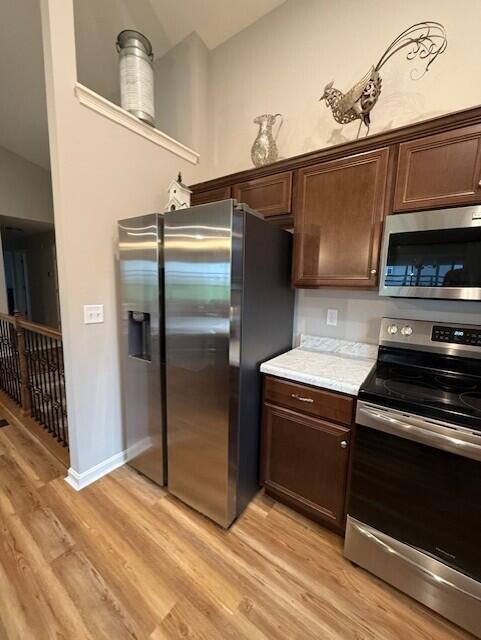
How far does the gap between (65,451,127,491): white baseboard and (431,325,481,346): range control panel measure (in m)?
2.29

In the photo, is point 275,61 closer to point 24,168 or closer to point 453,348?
point 453,348

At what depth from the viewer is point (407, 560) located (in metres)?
1.22

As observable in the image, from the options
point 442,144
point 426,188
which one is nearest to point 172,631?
point 426,188

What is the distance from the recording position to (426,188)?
4.43ft

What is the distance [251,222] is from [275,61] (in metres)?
1.66

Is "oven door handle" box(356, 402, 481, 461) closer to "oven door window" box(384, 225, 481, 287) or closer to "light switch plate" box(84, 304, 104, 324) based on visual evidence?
"oven door window" box(384, 225, 481, 287)

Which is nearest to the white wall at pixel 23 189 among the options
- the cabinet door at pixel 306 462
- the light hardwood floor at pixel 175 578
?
the light hardwood floor at pixel 175 578

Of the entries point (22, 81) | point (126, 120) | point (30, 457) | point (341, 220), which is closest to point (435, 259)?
point (341, 220)

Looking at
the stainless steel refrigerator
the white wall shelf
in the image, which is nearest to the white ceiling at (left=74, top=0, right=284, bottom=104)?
the white wall shelf

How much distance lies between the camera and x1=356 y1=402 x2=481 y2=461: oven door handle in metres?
1.03

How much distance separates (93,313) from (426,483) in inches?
80.0

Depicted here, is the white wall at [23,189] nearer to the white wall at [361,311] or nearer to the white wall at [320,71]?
the white wall at [320,71]

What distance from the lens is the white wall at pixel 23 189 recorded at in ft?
15.6

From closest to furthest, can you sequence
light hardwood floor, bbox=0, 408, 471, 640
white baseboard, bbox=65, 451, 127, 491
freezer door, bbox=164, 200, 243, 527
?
light hardwood floor, bbox=0, 408, 471, 640 < freezer door, bbox=164, 200, 243, 527 < white baseboard, bbox=65, 451, 127, 491
